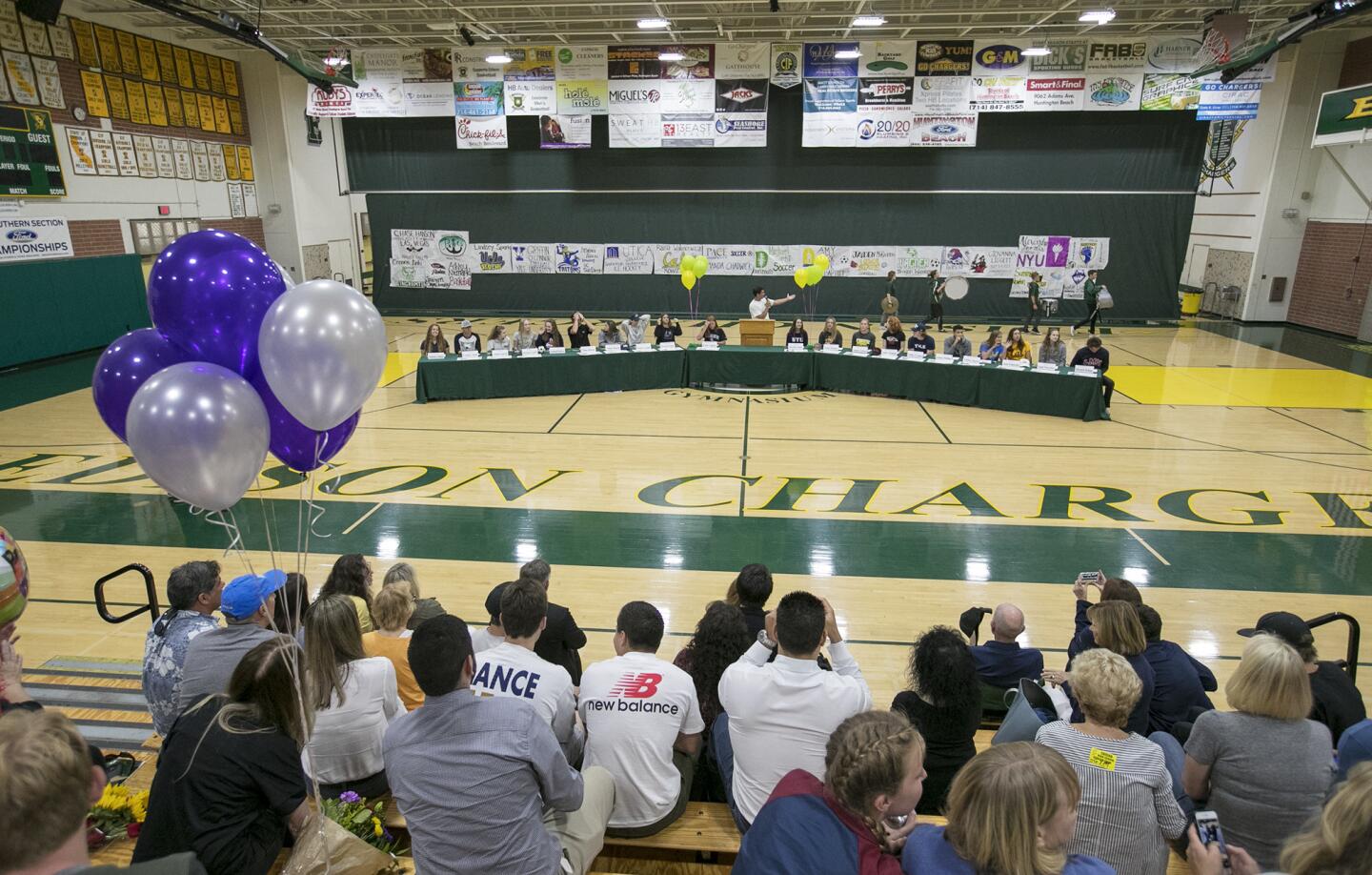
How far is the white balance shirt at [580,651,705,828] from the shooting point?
322 centimetres

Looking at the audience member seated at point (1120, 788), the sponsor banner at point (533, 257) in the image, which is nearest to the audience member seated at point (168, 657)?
the audience member seated at point (1120, 788)

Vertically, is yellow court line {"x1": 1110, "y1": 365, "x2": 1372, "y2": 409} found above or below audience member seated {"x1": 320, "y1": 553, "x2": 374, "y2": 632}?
below

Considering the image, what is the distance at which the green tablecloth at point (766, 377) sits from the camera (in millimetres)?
12823

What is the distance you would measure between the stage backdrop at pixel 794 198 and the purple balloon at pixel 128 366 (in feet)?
67.6

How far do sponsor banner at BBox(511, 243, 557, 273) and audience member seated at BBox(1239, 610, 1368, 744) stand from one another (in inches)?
884

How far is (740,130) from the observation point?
20.7 metres

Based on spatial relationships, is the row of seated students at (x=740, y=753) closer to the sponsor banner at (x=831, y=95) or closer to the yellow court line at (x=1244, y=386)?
the yellow court line at (x=1244, y=386)

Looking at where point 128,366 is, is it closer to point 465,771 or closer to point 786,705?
point 465,771

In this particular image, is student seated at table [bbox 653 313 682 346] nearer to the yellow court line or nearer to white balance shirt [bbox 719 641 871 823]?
the yellow court line

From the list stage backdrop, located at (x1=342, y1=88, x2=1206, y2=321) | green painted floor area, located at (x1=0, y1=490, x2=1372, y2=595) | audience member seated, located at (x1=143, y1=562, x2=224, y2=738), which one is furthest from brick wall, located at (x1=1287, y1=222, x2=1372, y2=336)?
audience member seated, located at (x1=143, y1=562, x2=224, y2=738)

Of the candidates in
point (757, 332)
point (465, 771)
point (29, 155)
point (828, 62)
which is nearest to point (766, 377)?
point (757, 332)

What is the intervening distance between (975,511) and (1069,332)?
14.3 meters

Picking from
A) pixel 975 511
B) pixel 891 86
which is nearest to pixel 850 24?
pixel 891 86

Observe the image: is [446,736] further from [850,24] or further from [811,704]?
[850,24]
